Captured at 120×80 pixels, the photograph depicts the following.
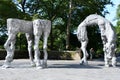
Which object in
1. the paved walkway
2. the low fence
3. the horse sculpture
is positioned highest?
the horse sculpture

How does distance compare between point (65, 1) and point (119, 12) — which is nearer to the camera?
point (65, 1)

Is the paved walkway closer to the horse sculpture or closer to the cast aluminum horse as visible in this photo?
the cast aluminum horse

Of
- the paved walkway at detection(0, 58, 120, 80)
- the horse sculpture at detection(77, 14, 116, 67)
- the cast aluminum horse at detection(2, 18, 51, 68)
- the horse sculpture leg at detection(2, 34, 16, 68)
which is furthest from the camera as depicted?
the horse sculpture at detection(77, 14, 116, 67)

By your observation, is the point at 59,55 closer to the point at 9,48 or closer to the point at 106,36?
the point at 106,36

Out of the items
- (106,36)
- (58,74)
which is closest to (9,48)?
(58,74)

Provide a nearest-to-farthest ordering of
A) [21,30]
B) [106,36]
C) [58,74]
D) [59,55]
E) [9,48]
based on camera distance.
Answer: [58,74] → [9,48] → [21,30] → [106,36] → [59,55]

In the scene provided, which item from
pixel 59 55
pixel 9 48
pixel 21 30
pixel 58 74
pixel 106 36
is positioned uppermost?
pixel 21 30

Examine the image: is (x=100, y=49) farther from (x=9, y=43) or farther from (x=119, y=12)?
(x=9, y=43)

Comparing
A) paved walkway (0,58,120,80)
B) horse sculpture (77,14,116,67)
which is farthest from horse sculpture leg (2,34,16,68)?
horse sculpture (77,14,116,67)

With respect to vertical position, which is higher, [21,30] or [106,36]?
[21,30]

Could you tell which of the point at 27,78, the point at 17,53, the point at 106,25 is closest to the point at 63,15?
the point at 17,53

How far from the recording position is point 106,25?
77.1ft

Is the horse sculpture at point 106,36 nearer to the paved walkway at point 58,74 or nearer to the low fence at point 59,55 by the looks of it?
the paved walkway at point 58,74

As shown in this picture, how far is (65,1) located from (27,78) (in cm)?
3063
